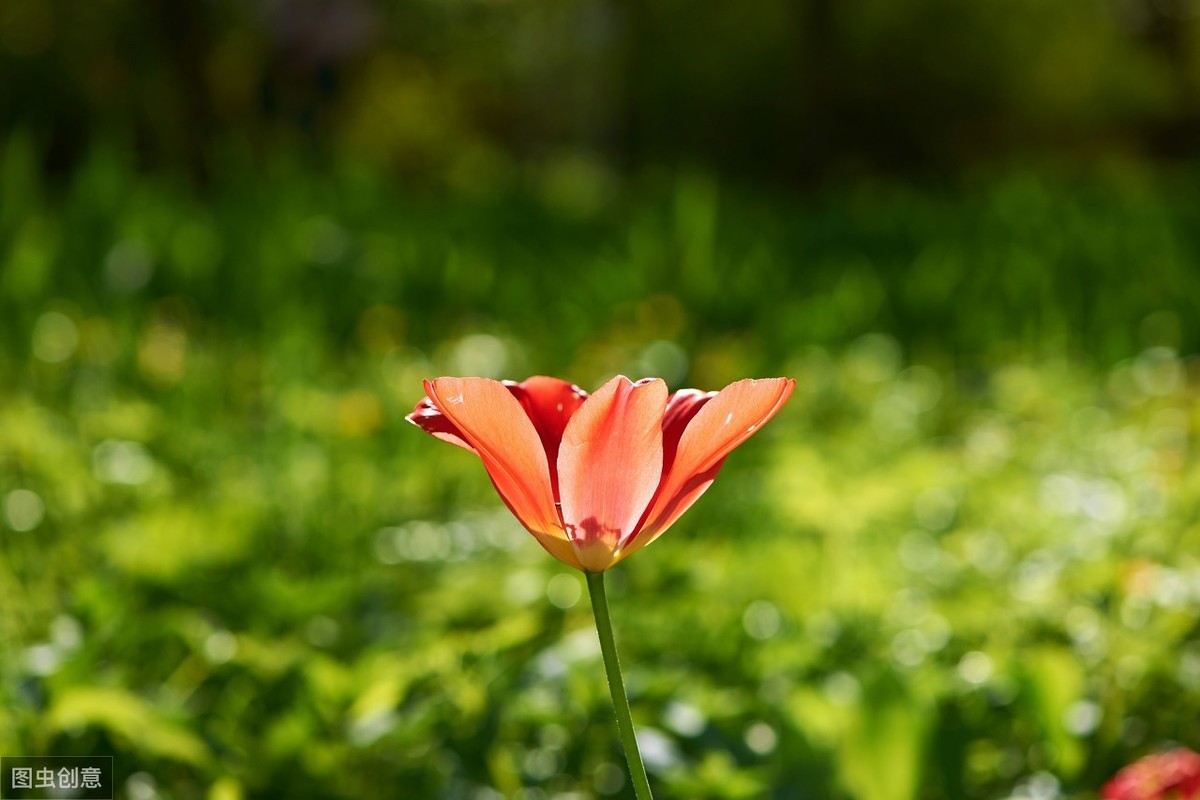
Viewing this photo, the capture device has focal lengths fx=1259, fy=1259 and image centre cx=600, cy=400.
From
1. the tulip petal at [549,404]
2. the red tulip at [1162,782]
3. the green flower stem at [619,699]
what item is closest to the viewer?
the green flower stem at [619,699]

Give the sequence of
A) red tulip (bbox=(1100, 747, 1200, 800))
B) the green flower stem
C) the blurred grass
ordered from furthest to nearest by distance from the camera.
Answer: the blurred grass < red tulip (bbox=(1100, 747, 1200, 800)) < the green flower stem

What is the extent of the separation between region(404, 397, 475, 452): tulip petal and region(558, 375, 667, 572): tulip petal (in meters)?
0.06

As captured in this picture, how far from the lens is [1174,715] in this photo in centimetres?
135

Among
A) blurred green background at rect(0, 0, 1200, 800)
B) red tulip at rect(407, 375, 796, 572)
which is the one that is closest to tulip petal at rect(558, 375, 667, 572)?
red tulip at rect(407, 375, 796, 572)

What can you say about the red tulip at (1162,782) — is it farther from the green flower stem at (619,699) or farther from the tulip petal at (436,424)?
the tulip petal at (436,424)

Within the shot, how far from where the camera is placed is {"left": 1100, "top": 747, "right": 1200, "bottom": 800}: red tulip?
0.87m

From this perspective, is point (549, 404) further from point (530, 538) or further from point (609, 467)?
point (530, 538)

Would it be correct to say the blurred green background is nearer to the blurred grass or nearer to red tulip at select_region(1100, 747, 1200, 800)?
the blurred grass

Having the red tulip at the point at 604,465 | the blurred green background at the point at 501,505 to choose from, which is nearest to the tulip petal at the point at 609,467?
the red tulip at the point at 604,465

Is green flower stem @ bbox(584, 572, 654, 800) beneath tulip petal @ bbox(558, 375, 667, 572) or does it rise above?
beneath

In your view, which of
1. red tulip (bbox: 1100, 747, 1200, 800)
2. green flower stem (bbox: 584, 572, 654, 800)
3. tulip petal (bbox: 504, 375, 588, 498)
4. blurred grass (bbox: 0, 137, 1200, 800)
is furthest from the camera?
blurred grass (bbox: 0, 137, 1200, 800)

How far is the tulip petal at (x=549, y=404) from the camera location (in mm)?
758

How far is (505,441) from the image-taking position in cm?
67

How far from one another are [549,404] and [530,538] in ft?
4.19
